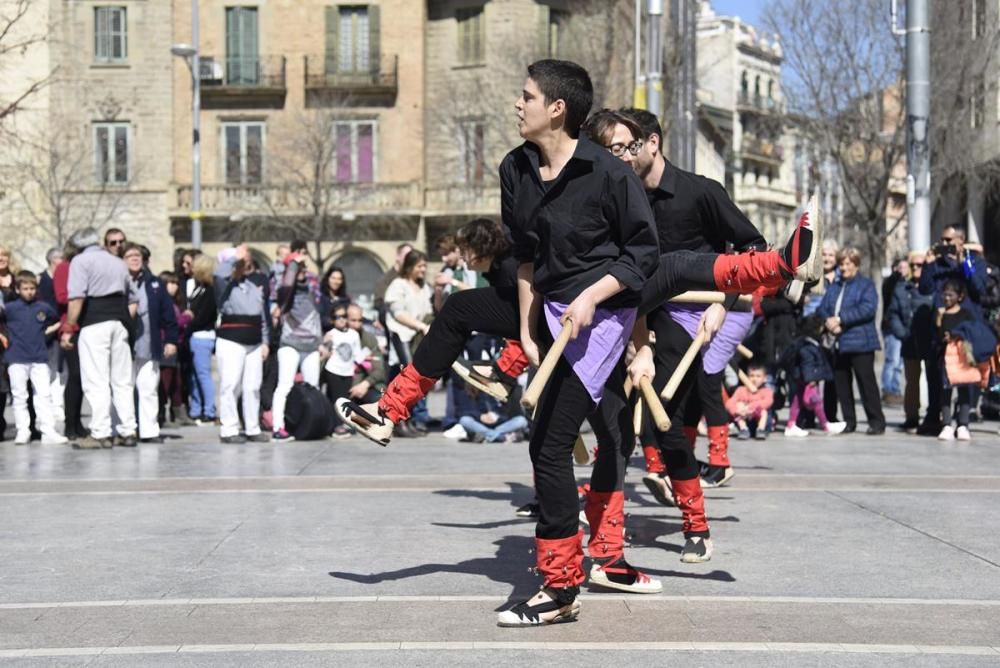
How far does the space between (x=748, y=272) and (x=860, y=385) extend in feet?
33.4

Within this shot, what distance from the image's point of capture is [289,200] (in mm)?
50344

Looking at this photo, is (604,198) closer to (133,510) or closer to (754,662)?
(754,662)

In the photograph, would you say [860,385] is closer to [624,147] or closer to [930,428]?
[930,428]

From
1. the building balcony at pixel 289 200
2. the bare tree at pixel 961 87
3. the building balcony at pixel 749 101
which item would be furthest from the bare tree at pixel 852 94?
the building balcony at pixel 749 101

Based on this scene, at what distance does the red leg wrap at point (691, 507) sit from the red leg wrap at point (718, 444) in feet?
7.41

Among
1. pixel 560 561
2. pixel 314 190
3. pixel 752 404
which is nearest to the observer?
pixel 560 561

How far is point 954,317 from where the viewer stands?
15367 millimetres

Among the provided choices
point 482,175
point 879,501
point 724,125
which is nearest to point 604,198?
point 879,501

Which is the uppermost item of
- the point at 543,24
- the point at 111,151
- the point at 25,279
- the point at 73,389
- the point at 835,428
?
the point at 543,24

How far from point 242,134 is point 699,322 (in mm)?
44162

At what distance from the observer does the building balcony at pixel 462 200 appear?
49.6 meters

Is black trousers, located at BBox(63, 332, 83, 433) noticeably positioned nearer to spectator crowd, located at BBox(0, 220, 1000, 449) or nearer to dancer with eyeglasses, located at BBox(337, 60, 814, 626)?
spectator crowd, located at BBox(0, 220, 1000, 449)

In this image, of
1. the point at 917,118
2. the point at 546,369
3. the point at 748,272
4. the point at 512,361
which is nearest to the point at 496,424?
the point at 917,118

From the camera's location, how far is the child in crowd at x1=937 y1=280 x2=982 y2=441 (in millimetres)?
15141
